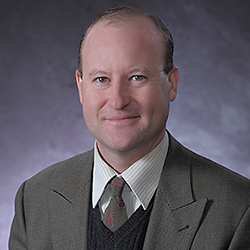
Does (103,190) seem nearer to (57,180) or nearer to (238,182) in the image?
(57,180)

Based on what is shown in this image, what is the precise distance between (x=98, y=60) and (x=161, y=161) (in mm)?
750

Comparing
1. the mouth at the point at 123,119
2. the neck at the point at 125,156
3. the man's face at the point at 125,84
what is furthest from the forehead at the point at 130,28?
A: the neck at the point at 125,156

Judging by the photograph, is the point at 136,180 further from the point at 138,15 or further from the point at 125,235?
the point at 138,15

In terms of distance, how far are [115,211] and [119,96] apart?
0.69 metres

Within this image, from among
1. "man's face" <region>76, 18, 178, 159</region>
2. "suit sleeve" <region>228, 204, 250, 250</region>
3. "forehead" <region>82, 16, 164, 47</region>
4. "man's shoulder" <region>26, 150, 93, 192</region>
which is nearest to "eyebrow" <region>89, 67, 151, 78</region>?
"man's face" <region>76, 18, 178, 159</region>

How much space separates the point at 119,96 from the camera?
1991 millimetres

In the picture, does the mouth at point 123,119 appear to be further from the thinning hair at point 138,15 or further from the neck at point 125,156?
the thinning hair at point 138,15

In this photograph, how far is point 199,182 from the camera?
221 cm

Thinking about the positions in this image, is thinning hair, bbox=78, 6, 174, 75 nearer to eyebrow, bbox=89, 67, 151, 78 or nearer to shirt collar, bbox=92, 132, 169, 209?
eyebrow, bbox=89, 67, 151, 78

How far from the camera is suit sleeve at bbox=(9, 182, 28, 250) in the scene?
8.23 feet

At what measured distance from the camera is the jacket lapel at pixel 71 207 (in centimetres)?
223

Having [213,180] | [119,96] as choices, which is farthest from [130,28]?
[213,180]

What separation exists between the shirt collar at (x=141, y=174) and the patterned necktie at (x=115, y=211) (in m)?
0.07

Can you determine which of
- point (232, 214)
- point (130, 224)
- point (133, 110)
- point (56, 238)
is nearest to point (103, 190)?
point (130, 224)
